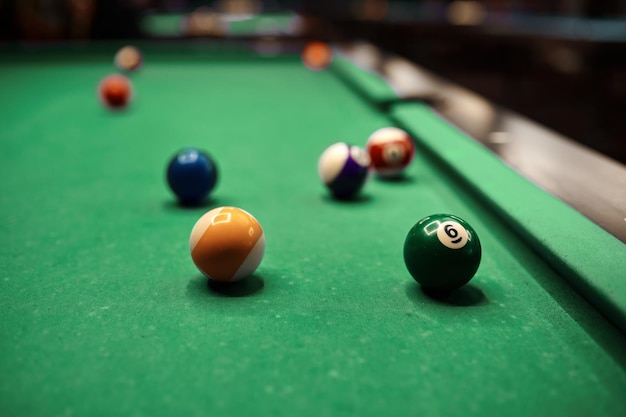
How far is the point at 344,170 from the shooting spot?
8.68ft

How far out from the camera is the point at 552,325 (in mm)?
1553

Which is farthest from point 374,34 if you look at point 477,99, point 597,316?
point 597,316

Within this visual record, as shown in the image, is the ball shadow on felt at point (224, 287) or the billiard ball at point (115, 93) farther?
the billiard ball at point (115, 93)

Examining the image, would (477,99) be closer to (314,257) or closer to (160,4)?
(314,257)

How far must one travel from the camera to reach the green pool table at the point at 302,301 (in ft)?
4.10

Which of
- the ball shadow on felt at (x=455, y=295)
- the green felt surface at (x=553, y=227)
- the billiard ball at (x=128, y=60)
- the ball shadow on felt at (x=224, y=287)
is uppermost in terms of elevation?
the green felt surface at (x=553, y=227)

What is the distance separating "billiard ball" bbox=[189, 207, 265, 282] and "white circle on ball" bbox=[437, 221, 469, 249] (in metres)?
0.54

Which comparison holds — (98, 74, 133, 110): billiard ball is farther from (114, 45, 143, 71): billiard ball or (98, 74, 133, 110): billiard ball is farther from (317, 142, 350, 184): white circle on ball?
(317, 142, 350, 184): white circle on ball

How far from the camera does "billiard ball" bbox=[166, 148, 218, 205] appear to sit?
2564mm

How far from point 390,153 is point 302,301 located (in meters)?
1.33

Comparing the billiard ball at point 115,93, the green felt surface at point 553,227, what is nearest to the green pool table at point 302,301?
the green felt surface at point 553,227

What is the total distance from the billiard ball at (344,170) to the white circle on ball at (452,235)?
0.94m

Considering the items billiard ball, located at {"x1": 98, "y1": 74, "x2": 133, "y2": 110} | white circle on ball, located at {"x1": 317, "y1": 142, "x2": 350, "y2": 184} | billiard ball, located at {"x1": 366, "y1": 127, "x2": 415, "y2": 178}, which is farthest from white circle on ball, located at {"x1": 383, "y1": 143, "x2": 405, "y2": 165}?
billiard ball, located at {"x1": 98, "y1": 74, "x2": 133, "y2": 110}

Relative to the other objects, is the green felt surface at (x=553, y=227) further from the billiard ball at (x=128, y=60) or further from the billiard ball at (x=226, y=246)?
the billiard ball at (x=128, y=60)
